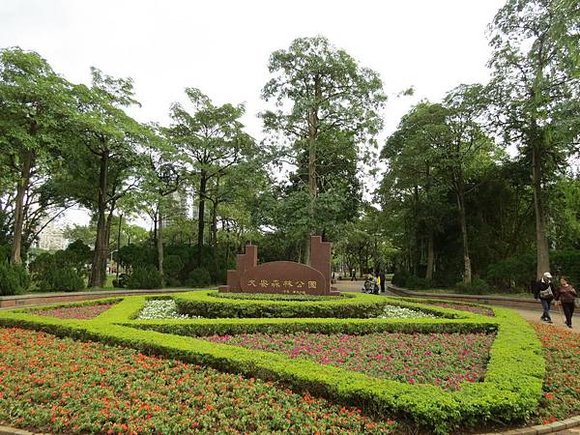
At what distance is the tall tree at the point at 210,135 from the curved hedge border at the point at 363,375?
1281 centimetres

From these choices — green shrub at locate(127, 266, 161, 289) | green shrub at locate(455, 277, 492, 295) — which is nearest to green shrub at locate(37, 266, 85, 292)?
green shrub at locate(127, 266, 161, 289)

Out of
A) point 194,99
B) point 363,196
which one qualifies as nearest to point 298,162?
point 363,196

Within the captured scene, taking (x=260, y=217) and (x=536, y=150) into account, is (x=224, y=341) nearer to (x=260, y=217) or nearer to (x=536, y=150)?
(x=260, y=217)

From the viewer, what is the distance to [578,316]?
38.3ft

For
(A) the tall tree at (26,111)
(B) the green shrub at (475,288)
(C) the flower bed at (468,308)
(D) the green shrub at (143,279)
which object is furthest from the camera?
(D) the green shrub at (143,279)

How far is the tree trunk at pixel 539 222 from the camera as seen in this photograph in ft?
46.6

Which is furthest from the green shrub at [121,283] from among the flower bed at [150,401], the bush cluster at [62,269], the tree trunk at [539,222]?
the tree trunk at [539,222]

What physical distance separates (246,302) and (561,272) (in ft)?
38.6

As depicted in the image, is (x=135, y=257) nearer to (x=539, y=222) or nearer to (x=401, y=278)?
(x=401, y=278)

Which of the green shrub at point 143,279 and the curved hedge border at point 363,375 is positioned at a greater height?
the green shrub at point 143,279

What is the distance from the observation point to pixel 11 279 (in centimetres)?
1216

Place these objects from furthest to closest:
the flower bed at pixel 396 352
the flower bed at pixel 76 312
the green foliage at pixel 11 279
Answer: the green foliage at pixel 11 279 < the flower bed at pixel 76 312 < the flower bed at pixel 396 352

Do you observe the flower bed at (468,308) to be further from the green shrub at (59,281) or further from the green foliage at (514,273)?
the green shrub at (59,281)

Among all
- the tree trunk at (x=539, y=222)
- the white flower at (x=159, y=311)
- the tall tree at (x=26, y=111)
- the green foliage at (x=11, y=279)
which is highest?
the tall tree at (x=26, y=111)
